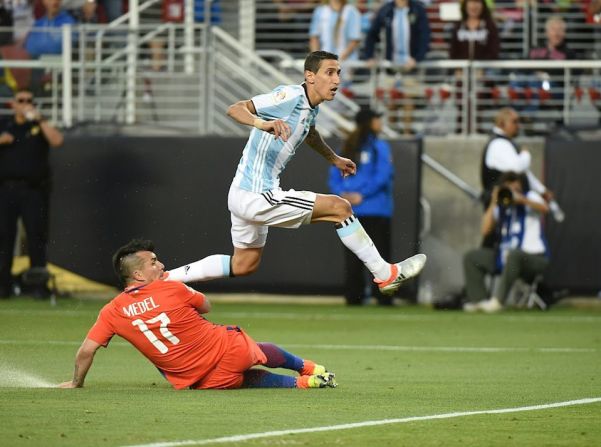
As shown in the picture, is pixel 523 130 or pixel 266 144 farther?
pixel 523 130

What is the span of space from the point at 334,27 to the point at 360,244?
1025cm

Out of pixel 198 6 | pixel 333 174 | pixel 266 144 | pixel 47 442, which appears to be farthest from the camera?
pixel 198 6

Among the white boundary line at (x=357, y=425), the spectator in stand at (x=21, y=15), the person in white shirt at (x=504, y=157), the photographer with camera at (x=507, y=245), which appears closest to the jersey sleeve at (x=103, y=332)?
the white boundary line at (x=357, y=425)

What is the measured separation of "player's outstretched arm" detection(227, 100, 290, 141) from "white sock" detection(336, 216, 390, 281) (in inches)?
39.9

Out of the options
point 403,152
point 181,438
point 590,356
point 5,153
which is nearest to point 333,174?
point 403,152

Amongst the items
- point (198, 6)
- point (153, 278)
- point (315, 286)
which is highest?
point (198, 6)

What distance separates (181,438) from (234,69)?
1406 centimetres

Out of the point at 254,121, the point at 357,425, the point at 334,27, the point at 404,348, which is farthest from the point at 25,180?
the point at 357,425

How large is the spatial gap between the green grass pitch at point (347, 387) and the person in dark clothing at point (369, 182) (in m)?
1.25

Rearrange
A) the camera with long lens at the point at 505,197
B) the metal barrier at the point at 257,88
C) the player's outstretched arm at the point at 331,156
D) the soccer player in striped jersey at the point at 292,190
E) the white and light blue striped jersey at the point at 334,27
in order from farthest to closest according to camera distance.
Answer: the white and light blue striped jersey at the point at 334,27 → the metal barrier at the point at 257,88 → the camera with long lens at the point at 505,197 → the player's outstretched arm at the point at 331,156 → the soccer player in striped jersey at the point at 292,190

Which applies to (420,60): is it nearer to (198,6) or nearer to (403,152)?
(403,152)

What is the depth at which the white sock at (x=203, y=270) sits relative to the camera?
10.9 m

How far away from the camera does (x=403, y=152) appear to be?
63.8 ft

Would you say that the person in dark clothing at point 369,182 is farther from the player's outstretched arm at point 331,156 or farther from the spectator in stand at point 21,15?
the player's outstretched arm at point 331,156
